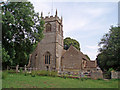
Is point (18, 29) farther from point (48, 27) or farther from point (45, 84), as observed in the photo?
point (48, 27)

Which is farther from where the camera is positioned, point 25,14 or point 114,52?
point 114,52

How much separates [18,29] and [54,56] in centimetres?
2115

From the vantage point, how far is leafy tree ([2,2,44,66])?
14.4 meters

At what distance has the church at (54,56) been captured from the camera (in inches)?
1412

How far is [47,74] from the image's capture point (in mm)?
19875

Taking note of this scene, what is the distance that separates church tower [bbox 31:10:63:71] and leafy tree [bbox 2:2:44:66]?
17.5 meters

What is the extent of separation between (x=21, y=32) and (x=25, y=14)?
249 centimetres

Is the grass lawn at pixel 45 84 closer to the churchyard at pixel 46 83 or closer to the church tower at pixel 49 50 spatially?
the churchyard at pixel 46 83

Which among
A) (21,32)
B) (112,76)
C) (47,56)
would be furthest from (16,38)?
(47,56)

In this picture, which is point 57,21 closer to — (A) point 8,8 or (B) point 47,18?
(B) point 47,18

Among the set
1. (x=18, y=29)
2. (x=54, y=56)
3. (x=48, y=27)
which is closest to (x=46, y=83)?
(x=18, y=29)

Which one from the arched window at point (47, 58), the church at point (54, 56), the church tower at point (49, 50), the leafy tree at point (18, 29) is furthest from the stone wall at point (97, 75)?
the arched window at point (47, 58)

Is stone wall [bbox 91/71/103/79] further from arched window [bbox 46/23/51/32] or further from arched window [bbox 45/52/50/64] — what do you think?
arched window [bbox 46/23/51/32]

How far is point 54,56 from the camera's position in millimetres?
36438
